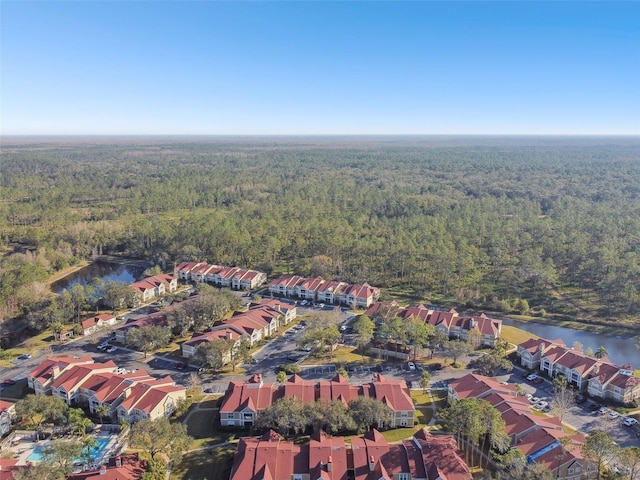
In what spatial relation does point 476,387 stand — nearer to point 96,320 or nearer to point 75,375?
point 75,375

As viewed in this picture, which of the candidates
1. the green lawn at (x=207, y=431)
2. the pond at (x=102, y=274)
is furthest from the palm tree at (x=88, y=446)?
the pond at (x=102, y=274)

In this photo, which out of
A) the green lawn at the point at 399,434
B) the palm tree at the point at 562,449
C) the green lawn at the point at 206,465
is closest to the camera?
the palm tree at the point at 562,449

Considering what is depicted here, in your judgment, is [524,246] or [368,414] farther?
[524,246]

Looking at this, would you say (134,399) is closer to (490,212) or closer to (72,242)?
(72,242)

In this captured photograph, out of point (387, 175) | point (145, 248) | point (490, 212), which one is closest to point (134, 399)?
point (145, 248)

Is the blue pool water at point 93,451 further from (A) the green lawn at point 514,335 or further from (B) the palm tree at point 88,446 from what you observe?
(A) the green lawn at point 514,335
